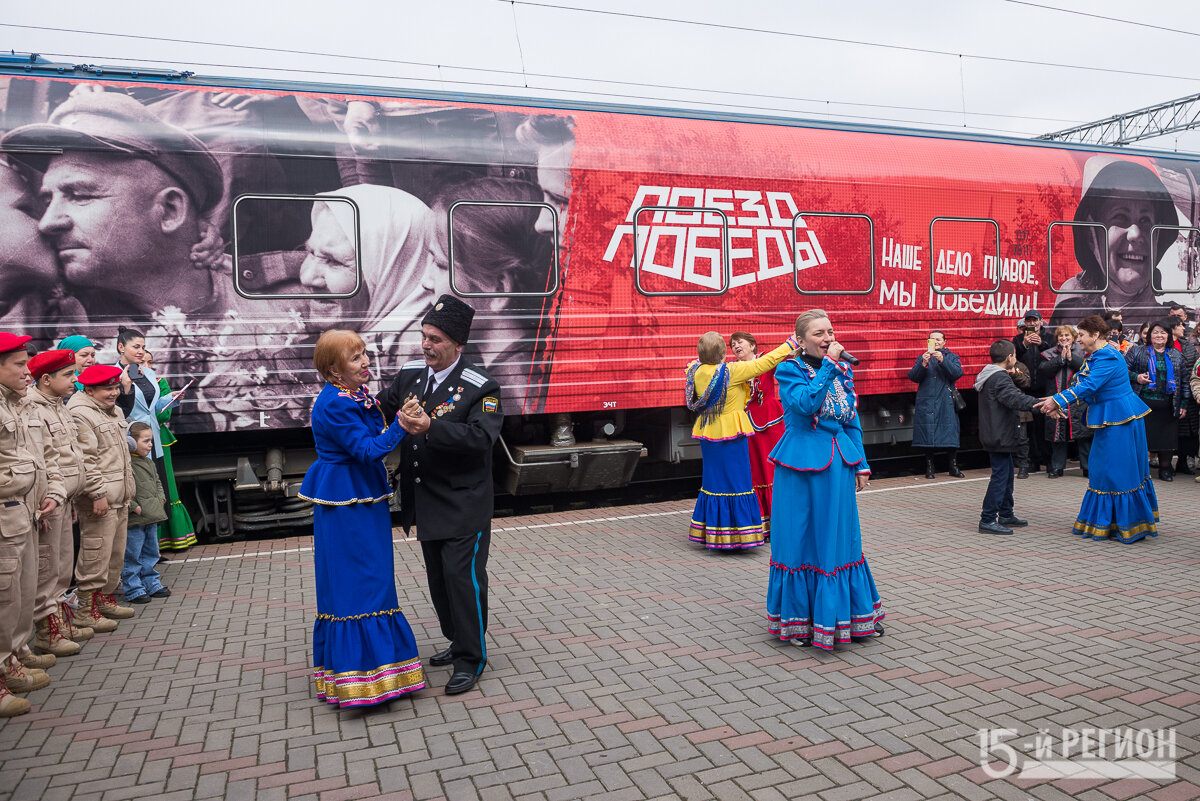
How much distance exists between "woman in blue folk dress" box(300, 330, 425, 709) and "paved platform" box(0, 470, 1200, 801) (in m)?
0.21

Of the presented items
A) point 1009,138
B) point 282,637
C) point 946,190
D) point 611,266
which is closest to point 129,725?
point 282,637

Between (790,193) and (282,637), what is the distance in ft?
21.8

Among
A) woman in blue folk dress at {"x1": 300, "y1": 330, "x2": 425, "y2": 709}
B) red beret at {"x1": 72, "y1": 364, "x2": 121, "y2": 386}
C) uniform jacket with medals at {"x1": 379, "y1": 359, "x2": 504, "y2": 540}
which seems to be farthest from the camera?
red beret at {"x1": 72, "y1": 364, "x2": 121, "y2": 386}

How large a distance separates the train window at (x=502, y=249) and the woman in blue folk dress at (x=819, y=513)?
3725 millimetres

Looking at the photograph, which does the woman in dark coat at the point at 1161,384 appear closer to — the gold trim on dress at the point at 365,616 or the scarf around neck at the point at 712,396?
the scarf around neck at the point at 712,396

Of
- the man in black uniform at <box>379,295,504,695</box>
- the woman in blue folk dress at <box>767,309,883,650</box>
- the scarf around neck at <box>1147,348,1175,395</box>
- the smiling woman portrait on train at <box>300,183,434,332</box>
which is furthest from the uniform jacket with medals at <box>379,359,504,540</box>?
the scarf around neck at <box>1147,348,1175,395</box>

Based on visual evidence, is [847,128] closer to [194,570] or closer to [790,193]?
[790,193]

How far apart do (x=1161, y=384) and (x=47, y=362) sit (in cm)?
1058

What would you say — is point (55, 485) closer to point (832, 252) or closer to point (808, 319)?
point (808, 319)

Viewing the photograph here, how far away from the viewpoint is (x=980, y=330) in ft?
34.6

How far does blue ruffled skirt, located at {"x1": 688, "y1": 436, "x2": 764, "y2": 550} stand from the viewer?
23.2 ft

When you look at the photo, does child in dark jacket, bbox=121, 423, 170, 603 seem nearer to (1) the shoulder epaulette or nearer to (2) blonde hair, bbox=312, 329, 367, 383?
(2) blonde hair, bbox=312, 329, 367, 383

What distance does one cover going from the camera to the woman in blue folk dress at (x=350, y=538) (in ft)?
13.5

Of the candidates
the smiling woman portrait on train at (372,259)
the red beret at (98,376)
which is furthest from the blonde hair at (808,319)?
the red beret at (98,376)
